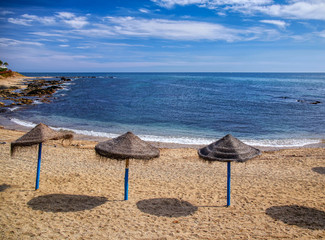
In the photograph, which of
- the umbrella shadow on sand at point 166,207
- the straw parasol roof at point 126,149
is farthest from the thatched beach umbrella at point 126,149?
the umbrella shadow on sand at point 166,207

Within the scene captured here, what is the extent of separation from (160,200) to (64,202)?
337 centimetres

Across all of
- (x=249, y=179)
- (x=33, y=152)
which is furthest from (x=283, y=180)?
(x=33, y=152)

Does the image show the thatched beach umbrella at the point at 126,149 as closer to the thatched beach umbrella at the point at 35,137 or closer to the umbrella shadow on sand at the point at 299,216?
the thatched beach umbrella at the point at 35,137

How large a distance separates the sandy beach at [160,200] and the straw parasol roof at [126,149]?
77 centimetres

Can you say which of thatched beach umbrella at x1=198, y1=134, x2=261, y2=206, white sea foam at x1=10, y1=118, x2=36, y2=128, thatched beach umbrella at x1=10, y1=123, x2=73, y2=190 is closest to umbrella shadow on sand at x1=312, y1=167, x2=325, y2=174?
thatched beach umbrella at x1=198, y1=134, x2=261, y2=206

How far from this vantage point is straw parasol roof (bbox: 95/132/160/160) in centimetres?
828

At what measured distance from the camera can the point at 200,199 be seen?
9703 millimetres

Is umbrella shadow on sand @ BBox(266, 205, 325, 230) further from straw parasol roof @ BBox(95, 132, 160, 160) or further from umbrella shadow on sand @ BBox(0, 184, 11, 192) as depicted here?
umbrella shadow on sand @ BBox(0, 184, 11, 192)

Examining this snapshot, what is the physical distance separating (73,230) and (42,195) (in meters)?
2.83

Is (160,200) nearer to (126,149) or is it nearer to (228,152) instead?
(126,149)

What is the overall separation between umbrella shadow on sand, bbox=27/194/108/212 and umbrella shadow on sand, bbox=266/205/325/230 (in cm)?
591

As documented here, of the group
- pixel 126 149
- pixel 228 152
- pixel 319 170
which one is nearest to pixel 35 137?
pixel 126 149

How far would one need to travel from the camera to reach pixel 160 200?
9.51 m

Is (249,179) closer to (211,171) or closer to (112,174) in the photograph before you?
(211,171)
